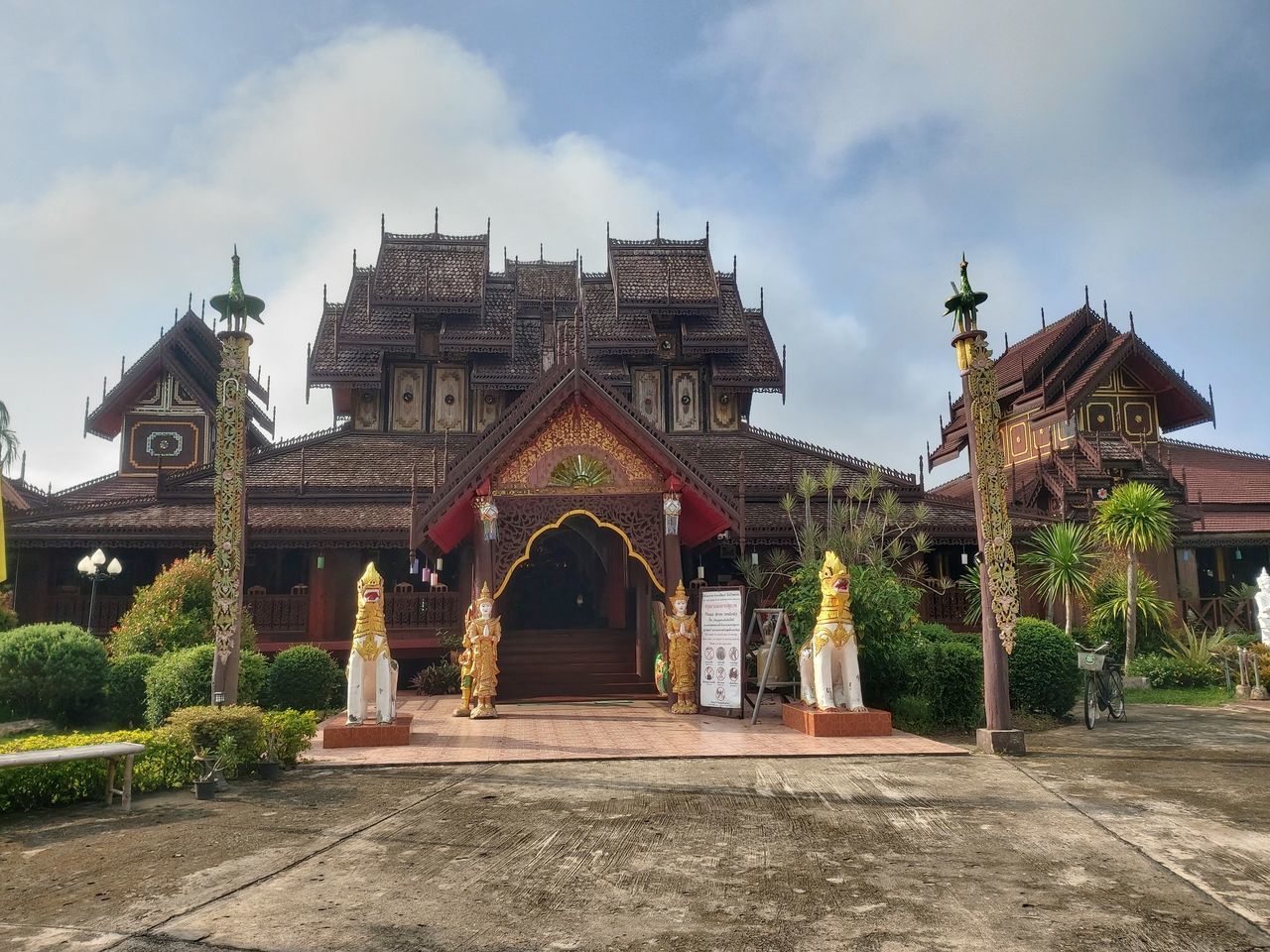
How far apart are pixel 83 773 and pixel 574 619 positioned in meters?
14.4

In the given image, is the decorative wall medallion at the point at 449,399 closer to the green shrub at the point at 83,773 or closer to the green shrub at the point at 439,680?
the green shrub at the point at 439,680

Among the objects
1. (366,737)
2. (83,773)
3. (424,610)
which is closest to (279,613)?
(424,610)

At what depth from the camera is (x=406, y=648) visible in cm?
1766

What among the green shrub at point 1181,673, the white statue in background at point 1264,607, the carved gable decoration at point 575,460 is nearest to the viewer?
the carved gable decoration at point 575,460

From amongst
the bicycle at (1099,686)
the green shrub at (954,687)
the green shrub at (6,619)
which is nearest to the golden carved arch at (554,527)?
the green shrub at (954,687)

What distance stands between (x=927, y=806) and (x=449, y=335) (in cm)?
1971

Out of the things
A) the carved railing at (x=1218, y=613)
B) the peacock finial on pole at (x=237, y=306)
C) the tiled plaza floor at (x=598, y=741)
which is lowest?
the tiled plaza floor at (x=598, y=741)

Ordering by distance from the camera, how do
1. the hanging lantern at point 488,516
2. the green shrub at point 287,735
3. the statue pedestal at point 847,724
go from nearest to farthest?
the green shrub at point 287,735 → the statue pedestal at point 847,724 → the hanging lantern at point 488,516

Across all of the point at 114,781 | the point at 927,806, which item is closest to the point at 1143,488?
the point at 927,806

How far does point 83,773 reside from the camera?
293 inches

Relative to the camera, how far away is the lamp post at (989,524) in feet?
32.8

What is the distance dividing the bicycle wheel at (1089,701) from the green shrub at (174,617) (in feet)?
40.8

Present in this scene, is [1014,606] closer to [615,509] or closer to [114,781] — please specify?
[615,509]

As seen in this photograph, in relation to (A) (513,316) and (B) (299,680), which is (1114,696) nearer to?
(B) (299,680)
